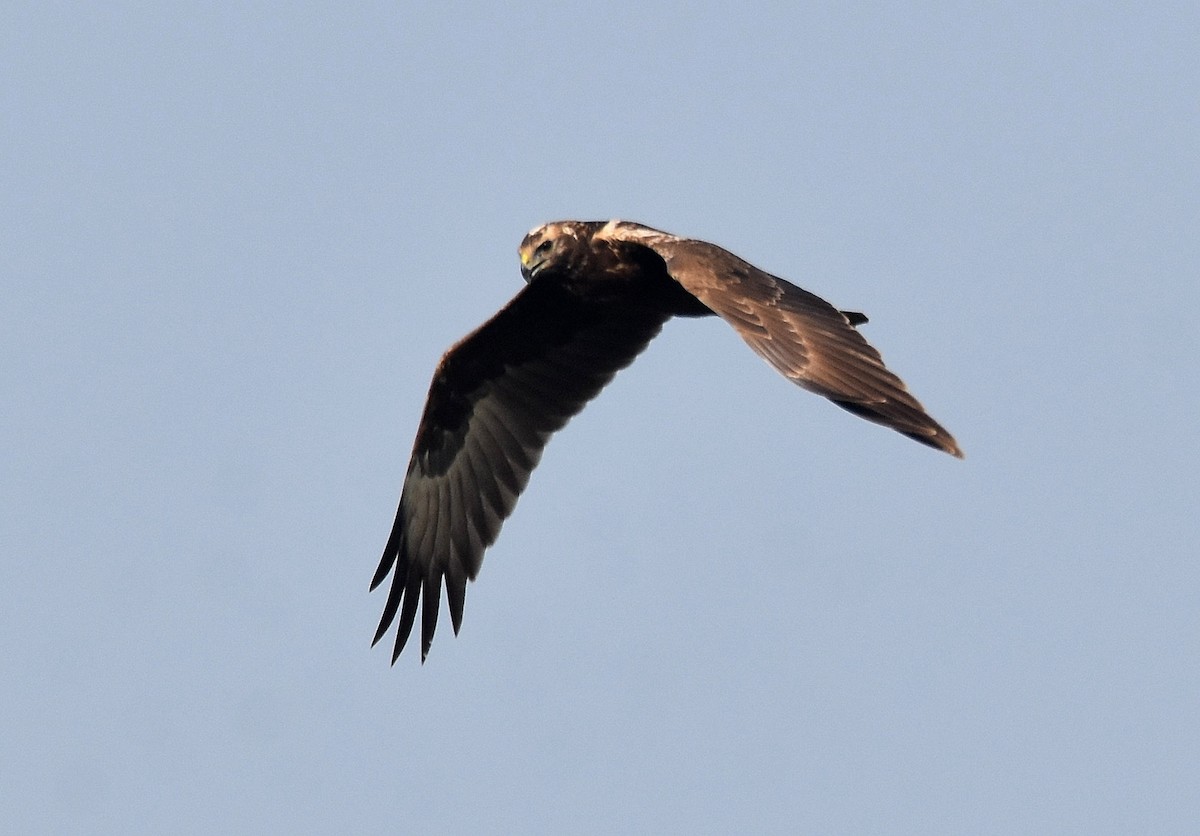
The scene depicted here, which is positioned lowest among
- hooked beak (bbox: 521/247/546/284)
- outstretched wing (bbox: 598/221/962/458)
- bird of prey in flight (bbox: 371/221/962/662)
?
outstretched wing (bbox: 598/221/962/458)

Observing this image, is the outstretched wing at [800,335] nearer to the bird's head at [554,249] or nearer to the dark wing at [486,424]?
the bird's head at [554,249]

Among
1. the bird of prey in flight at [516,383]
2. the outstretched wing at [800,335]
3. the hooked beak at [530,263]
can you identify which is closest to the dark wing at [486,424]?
the bird of prey in flight at [516,383]

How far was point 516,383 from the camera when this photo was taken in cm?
1219

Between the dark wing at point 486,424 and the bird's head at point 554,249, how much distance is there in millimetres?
293

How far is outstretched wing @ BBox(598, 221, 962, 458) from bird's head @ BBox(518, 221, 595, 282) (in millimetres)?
603

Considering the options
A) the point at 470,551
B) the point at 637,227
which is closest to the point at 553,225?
the point at 637,227

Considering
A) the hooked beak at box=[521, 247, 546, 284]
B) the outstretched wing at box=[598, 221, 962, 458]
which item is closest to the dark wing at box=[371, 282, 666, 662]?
the hooked beak at box=[521, 247, 546, 284]

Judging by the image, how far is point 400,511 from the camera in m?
12.6

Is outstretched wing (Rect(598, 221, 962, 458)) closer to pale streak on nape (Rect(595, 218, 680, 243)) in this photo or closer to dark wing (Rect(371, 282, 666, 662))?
pale streak on nape (Rect(595, 218, 680, 243))

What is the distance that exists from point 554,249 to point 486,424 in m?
1.42

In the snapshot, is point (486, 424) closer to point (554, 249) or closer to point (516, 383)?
point (516, 383)

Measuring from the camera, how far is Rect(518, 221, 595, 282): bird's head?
1135 centimetres

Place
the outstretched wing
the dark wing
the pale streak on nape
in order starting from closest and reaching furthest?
1. the outstretched wing
2. the pale streak on nape
3. the dark wing

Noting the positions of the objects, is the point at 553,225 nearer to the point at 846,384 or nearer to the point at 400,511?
the point at 400,511
